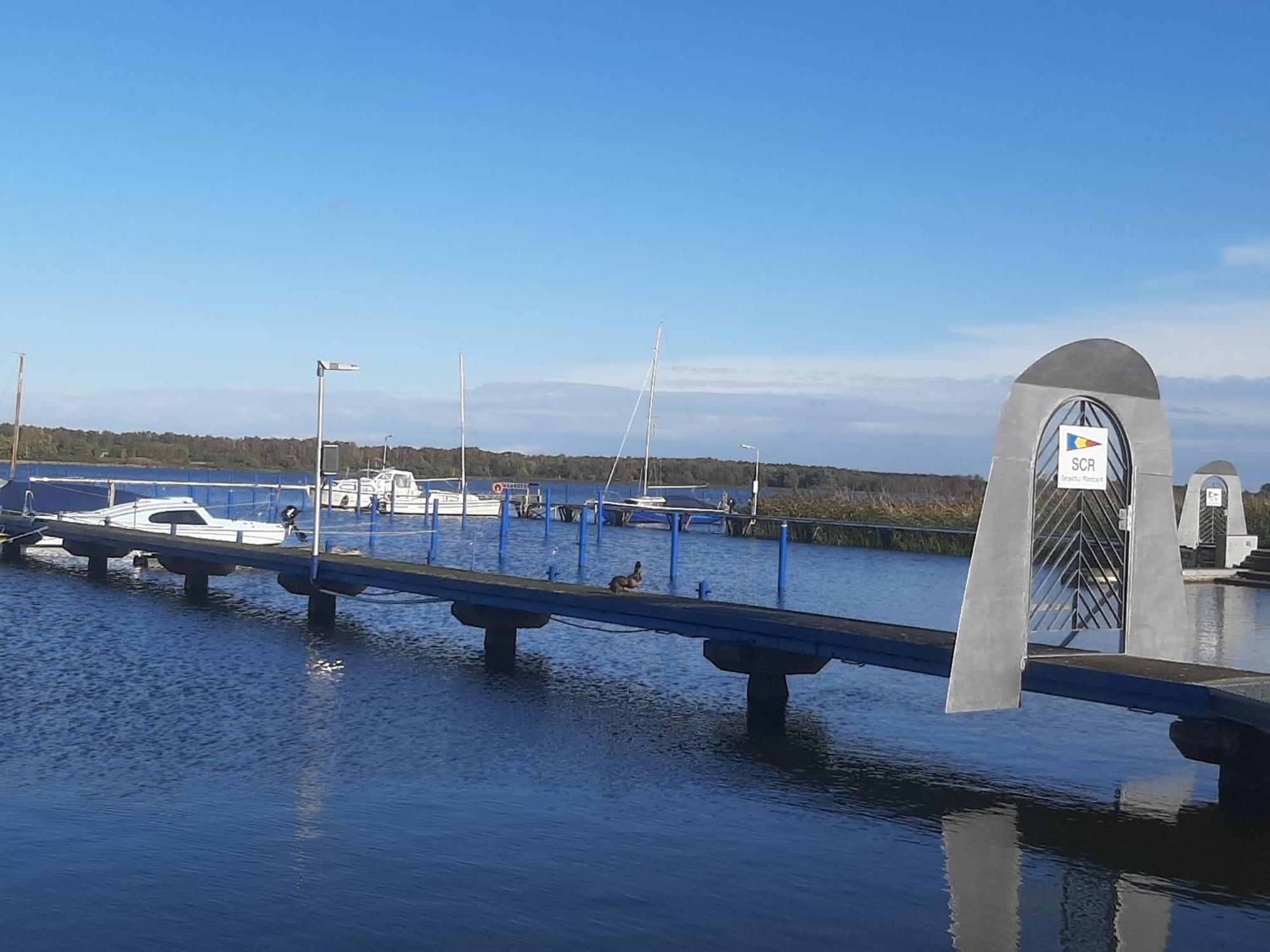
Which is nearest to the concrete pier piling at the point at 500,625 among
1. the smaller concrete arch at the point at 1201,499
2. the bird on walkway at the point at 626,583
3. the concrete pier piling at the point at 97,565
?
the bird on walkway at the point at 626,583

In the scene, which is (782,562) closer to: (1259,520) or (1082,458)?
(1082,458)

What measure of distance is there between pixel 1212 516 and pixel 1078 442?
35048 mm

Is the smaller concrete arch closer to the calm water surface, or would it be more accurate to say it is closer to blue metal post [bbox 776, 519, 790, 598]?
blue metal post [bbox 776, 519, 790, 598]

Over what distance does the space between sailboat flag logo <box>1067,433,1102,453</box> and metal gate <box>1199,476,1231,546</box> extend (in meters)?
31.3

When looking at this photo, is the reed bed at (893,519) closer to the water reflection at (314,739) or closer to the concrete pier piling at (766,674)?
the water reflection at (314,739)

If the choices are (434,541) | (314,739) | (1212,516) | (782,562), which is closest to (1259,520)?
(1212,516)

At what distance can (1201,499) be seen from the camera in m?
43.8

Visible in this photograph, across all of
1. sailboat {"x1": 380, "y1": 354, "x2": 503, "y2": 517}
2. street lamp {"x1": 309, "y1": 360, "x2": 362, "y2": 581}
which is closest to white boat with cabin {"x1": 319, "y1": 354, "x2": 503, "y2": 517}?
sailboat {"x1": 380, "y1": 354, "x2": 503, "y2": 517}

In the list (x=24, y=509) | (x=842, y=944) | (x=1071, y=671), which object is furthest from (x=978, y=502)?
(x=842, y=944)

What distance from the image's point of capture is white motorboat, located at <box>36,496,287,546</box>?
36.6 meters

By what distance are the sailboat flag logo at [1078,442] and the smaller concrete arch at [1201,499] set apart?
100 feet

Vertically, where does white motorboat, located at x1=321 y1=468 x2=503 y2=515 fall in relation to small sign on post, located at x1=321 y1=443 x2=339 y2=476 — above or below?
below

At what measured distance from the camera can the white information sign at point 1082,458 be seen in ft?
45.8

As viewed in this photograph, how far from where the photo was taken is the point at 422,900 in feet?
33.1
